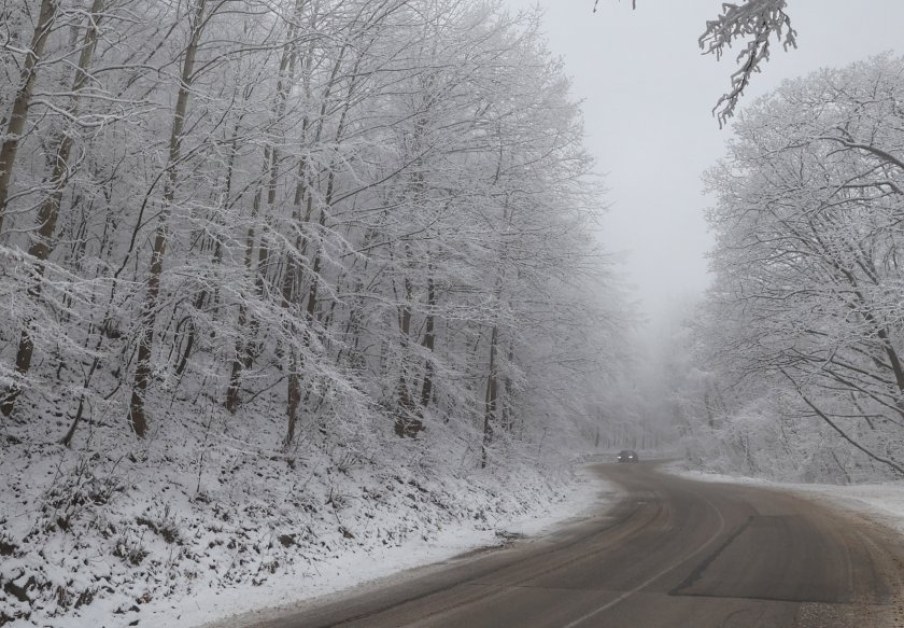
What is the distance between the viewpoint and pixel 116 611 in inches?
241

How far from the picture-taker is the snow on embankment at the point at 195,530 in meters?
6.13

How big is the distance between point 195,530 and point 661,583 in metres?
6.32

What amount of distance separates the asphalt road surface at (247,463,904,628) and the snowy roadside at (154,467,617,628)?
0.44 m

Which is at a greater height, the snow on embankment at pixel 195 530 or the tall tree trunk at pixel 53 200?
the tall tree trunk at pixel 53 200

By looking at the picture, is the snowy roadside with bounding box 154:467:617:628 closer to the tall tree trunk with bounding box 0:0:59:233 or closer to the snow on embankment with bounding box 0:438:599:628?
the snow on embankment with bounding box 0:438:599:628

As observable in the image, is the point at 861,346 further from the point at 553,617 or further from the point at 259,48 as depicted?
the point at 259,48

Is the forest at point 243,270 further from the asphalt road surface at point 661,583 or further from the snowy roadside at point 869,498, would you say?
the snowy roadside at point 869,498

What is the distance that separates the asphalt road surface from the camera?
20.6 ft

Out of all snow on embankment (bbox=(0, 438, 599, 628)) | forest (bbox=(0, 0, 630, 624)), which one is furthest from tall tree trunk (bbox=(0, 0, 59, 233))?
snow on embankment (bbox=(0, 438, 599, 628))

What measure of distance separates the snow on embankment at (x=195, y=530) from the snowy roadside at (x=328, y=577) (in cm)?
3

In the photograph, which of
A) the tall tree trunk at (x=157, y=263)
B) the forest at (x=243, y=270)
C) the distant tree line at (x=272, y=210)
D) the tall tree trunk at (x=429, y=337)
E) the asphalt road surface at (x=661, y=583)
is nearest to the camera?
the asphalt road surface at (x=661, y=583)

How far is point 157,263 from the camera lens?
27.6 feet

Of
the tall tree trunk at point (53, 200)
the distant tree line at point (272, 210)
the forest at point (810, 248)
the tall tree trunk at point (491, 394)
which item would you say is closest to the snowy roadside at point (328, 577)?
the distant tree line at point (272, 210)

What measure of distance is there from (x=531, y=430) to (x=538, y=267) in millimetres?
8876
